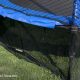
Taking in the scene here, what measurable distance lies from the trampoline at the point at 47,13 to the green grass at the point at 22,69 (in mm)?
260

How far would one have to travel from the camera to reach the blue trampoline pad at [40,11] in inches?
115

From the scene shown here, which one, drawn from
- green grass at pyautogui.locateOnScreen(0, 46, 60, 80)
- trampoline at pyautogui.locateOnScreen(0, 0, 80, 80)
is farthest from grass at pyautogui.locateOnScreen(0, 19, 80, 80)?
trampoline at pyautogui.locateOnScreen(0, 0, 80, 80)

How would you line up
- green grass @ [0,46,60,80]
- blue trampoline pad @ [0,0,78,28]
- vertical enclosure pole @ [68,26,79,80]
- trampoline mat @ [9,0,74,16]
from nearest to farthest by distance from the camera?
vertical enclosure pole @ [68,26,79,80] → blue trampoline pad @ [0,0,78,28] → green grass @ [0,46,60,80] → trampoline mat @ [9,0,74,16]

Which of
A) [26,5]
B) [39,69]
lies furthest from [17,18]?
[39,69]

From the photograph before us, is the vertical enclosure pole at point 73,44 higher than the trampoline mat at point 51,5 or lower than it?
lower

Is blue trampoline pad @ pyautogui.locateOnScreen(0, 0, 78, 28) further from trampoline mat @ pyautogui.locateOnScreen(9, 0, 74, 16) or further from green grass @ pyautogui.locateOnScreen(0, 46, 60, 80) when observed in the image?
green grass @ pyautogui.locateOnScreen(0, 46, 60, 80)

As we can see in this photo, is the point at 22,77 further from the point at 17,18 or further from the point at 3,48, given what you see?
the point at 3,48

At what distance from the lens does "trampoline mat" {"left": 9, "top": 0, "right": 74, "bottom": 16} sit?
126 inches

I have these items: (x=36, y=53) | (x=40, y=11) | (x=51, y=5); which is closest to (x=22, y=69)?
(x=36, y=53)

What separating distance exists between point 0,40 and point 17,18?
854mm

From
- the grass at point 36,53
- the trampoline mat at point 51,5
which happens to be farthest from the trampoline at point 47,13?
the grass at point 36,53

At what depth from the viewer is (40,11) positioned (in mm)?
3186

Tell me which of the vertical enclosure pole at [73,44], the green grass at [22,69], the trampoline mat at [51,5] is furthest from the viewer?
the trampoline mat at [51,5]

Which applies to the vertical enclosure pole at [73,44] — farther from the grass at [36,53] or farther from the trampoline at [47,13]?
the grass at [36,53]
